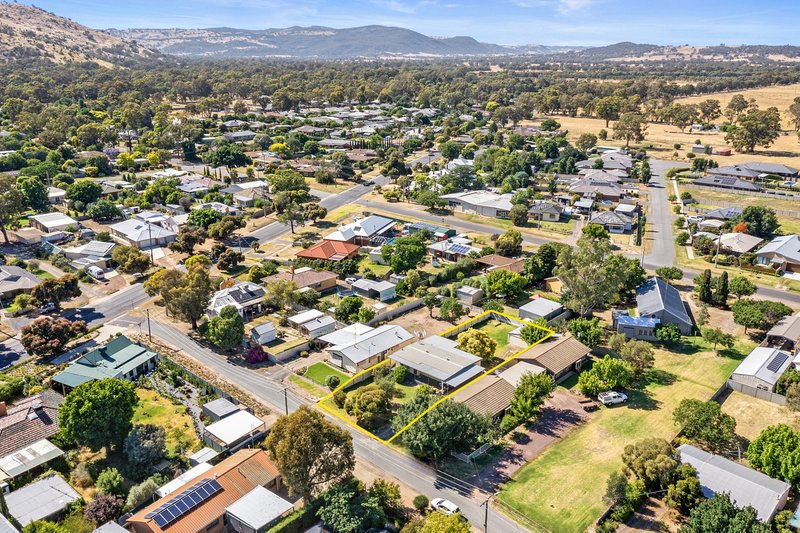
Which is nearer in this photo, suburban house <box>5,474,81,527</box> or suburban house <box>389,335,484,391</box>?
suburban house <box>5,474,81,527</box>

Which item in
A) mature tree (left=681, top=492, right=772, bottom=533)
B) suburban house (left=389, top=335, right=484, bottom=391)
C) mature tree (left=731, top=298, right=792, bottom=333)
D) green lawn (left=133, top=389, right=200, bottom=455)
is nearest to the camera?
mature tree (left=681, top=492, right=772, bottom=533)

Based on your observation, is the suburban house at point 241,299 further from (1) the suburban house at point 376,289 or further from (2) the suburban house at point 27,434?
(2) the suburban house at point 27,434

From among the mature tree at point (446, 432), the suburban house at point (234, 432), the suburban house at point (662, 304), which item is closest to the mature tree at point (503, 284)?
the suburban house at point (662, 304)

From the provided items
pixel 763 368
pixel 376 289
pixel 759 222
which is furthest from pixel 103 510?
pixel 759 222

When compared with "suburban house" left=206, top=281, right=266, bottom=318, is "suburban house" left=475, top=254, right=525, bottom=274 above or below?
above

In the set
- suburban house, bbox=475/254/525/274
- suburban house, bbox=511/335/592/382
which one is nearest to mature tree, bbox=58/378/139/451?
suburban house, bbox=511/335/592/382

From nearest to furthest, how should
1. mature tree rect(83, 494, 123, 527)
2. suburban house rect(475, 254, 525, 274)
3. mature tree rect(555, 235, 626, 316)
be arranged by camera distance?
1. mature tree rect(83, 494, 123, 527)
2. mature tree rect(555, 235, 626, 316)
3. suburban house rect(475, 254, 525, 274)

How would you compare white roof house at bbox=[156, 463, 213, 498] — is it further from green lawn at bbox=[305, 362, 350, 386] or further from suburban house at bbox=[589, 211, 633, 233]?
suburban house at bbox=[589, 211, 633, 233]
